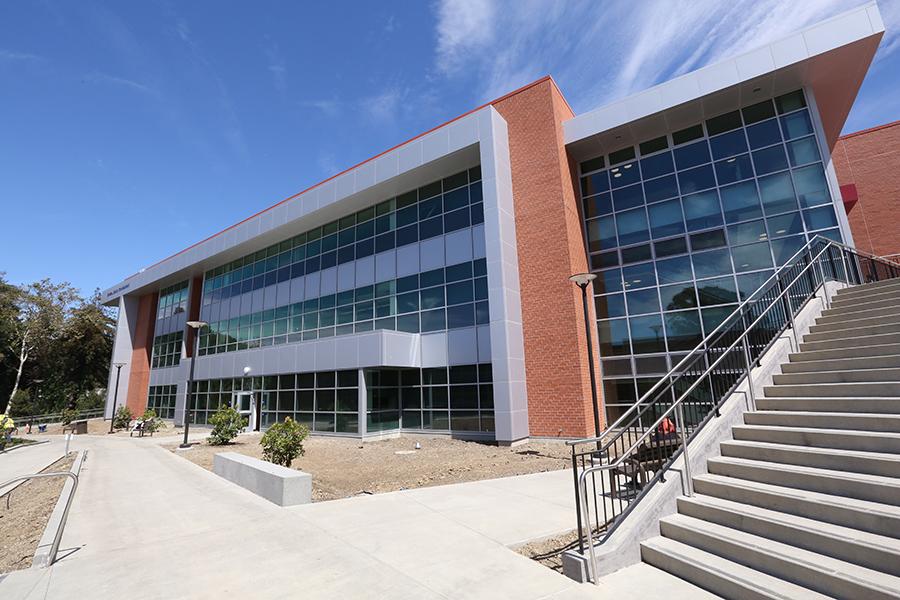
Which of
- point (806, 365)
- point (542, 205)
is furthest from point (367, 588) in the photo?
point (542, 205)

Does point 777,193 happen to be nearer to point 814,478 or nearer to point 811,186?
point 811,186

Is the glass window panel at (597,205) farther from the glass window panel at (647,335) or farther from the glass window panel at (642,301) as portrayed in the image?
the glass window panel at (647,335)

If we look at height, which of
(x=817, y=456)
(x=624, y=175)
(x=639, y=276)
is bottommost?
(x=817, y=456)

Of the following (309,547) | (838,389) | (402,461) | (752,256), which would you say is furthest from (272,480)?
(752,256)

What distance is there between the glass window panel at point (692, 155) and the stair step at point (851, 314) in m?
9.40

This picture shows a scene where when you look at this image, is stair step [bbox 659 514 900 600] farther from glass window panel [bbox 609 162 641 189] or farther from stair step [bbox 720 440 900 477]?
glass window panel [bbox 609 162 641 189]

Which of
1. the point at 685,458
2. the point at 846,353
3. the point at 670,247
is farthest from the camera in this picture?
the point at 670,247

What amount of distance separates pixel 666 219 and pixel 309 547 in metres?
16.5

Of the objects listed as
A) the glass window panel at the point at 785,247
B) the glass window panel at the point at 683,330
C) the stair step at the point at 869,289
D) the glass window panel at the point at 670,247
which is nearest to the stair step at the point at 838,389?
the stair step at the point at 869,289

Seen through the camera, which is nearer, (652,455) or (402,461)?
(652,455)

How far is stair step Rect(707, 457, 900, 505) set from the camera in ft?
13.4

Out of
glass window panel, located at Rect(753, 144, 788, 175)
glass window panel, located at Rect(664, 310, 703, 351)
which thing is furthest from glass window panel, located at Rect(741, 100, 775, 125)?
glass window panel, located at Rect(664, 310, 703, 351)

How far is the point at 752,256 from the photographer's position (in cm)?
1489

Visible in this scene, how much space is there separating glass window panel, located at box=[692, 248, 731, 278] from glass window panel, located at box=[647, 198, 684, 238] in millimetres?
1313
